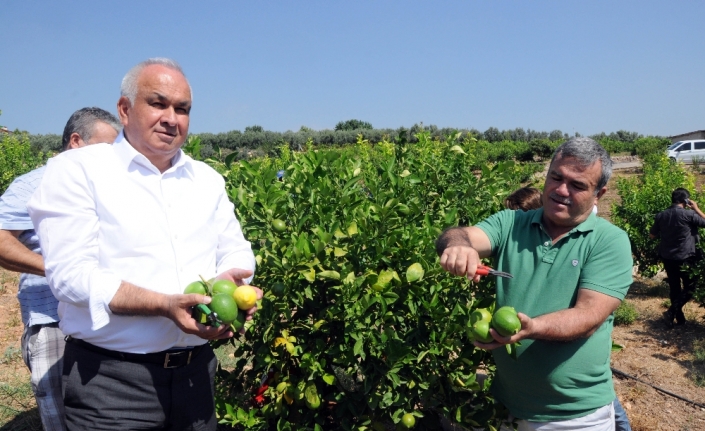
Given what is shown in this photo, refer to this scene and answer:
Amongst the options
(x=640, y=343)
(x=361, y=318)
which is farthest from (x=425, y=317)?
(x=640, y=343)

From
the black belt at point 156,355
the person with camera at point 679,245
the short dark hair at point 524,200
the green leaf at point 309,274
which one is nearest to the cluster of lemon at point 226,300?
the black belt at point 156,355

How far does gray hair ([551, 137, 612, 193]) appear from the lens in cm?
212

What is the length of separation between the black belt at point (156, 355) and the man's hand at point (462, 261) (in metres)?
0.95

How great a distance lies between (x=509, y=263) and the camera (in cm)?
225

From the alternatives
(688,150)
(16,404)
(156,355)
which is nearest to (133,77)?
(156,355)

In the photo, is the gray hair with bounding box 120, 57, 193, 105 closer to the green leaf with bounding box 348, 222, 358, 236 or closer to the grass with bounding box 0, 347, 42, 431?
the green leaf with bounding box 348, 222, 358, 236

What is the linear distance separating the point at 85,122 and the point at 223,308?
142cm

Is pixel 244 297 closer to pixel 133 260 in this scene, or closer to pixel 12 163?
pixel 133 260

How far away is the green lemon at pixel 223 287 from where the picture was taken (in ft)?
5.93

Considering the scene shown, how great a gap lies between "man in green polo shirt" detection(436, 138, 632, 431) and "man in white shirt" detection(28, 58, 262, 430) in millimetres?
921

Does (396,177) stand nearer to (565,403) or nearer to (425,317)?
(425,317)

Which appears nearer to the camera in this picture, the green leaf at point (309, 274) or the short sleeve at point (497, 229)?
the short sleeve at point (497, 229)

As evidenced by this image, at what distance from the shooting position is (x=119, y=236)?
71.0 inches

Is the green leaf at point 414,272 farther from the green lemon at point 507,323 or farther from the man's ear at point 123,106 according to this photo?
the man's ear at point 123,106
